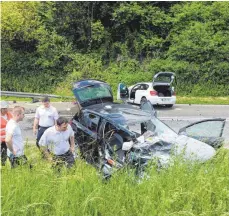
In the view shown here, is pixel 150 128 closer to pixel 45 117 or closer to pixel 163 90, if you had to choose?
pixel 45 117

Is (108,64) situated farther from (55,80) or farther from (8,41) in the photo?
(8,41)

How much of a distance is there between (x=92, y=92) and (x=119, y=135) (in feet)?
8.05

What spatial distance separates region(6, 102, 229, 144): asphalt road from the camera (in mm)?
15492

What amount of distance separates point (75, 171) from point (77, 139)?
3397 millimetres

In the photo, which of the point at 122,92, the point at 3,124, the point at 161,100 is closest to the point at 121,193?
the point at 3,124

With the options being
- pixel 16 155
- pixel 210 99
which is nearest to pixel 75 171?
pixel 16 155

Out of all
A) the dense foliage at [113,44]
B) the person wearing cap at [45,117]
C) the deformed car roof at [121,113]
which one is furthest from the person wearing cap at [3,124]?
the dense foliage at [113,44]

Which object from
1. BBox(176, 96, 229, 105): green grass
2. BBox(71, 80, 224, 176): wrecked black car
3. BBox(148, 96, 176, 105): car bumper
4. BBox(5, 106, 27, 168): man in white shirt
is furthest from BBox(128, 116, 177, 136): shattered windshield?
BBox(176, 96, 229, 105): green grass

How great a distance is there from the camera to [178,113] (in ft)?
59.7

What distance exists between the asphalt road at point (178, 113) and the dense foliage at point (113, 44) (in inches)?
144

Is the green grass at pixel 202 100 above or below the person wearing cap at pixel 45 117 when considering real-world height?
below

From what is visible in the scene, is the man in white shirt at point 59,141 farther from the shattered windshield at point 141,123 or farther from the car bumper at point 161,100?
the car bumper at point 161,100

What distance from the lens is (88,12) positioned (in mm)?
27125

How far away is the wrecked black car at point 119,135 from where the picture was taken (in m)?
Answer: 7.02
